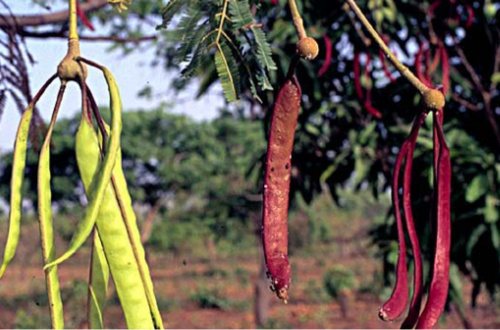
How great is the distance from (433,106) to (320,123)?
2311 millimetres

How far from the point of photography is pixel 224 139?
22156 millimetres

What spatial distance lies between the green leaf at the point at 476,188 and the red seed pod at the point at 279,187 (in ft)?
6.25

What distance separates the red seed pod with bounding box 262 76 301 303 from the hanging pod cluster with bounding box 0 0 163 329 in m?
0.14

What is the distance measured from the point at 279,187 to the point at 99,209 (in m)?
0.21

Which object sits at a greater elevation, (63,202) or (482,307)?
(63,202)

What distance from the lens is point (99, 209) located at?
693 mm

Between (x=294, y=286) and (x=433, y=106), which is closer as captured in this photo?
(x=433, y=106)

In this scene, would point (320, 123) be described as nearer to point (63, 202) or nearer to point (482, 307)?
point (482, 307)

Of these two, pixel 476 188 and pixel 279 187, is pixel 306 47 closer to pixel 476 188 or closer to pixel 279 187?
pixel 279 187

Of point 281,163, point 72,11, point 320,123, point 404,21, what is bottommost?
point 281,163

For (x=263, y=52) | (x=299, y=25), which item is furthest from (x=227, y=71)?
(x=299, y=25)

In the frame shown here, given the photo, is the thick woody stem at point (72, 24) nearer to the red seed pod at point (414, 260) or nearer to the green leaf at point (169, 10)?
the green leaf at point (169, 10)

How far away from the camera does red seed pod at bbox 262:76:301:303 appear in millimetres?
789

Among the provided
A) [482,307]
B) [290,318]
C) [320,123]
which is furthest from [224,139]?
[320,123]
